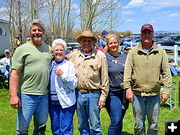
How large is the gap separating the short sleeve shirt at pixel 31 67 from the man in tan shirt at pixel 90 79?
0.45 meters

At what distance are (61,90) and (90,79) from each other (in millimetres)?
412

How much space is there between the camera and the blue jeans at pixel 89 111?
3162mm

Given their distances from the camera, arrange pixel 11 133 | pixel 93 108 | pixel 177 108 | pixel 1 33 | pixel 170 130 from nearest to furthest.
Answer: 1. pixel 170 130
2. pixel 93 108
3. pixel 11 133
4. pixel 177 108
5. pixel 1 33

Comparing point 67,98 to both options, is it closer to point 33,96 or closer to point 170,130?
point 33,96

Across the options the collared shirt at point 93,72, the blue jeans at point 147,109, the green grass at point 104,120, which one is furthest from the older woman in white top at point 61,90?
the green grass at point 104,120

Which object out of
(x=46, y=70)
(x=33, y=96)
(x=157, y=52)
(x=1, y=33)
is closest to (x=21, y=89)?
(x=33, y=96)

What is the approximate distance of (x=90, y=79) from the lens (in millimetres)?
3121

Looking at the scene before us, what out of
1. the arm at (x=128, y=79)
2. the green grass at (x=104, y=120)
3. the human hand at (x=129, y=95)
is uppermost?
the arm at (x=128, y=79)

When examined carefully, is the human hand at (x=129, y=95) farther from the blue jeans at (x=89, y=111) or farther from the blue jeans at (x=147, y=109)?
the blue jeans at (x=89, y=111)

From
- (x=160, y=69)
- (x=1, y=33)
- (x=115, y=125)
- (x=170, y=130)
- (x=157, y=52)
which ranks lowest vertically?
(x=115, y=125)

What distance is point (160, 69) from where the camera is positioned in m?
3.14

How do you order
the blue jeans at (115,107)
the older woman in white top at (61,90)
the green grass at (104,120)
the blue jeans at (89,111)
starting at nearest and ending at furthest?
the older woman in white top at (61,90), the blue jeans at (89,111), the blue jeans at (115,107), the green grass at (104,120)

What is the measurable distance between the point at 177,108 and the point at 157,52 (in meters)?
3.35

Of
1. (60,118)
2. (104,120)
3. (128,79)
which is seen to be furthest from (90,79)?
(104,120)
